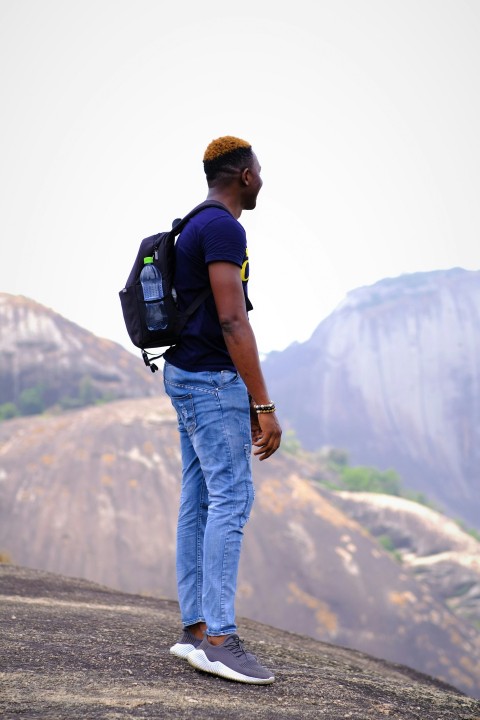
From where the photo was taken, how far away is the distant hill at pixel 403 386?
74875 millimetres

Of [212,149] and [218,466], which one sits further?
[212,149]

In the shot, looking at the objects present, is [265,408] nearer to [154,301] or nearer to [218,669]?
[154,301]

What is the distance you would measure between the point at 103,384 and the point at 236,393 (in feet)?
138

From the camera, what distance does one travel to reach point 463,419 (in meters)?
75.8

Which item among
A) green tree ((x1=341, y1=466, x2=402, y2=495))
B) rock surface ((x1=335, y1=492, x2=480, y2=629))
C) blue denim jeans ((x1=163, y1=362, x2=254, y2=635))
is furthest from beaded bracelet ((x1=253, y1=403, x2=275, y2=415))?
green tree ((x1=341, y1=466, x2=402, y2=495))

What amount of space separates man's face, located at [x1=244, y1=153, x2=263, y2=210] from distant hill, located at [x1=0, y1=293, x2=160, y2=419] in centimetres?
4031

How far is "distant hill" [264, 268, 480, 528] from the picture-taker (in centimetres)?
7488

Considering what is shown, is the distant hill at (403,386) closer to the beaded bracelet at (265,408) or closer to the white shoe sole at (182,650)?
the white shoe sole at (182,650)

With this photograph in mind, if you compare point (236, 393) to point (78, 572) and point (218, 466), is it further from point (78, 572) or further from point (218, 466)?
point (78, 572)

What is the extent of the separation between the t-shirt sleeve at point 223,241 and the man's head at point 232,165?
349 millimetres

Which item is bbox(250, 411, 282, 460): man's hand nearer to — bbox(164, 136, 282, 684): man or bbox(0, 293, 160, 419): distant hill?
bbox(164, 136, 282, 684): man

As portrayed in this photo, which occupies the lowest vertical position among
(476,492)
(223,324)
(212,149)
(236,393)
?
(476,492)

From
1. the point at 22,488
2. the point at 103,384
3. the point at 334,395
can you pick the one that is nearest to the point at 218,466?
the point at 22,488

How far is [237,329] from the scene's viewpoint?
13.8 feet
